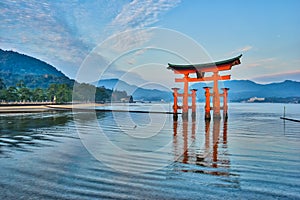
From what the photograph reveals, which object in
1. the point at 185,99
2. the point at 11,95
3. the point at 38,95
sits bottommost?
the point at 185,99

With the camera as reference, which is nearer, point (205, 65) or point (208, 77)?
point (205, 65)

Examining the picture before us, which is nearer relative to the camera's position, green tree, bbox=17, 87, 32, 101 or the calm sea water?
the calm sea water

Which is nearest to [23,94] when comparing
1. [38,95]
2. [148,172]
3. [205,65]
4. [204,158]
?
[38,95]

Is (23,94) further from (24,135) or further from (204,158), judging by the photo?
(204,158)

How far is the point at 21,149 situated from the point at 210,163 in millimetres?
5252

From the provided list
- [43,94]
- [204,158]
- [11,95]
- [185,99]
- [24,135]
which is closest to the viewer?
[204,158]

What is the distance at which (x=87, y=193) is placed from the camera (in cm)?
358

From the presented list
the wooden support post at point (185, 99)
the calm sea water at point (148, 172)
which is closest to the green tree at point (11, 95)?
the wooden support post at point (185, 99)

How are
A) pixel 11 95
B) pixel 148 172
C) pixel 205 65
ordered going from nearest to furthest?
pixel 148 172 → pixel 205 65 → pixel 11 95

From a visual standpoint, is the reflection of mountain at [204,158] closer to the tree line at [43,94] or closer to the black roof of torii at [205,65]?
the black roof of torii at [205,65]

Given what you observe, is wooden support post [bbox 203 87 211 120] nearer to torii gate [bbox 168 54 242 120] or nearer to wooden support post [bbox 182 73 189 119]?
torii gate [bbox 168 54 242 120]

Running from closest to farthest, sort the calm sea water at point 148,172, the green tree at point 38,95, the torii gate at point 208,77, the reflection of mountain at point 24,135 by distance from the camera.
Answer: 1. the calm sea water at point 148,172
2. the reflection of mountain at point 24,135
3. the torii gate at point 208,77
4. the green tree at point 38,95

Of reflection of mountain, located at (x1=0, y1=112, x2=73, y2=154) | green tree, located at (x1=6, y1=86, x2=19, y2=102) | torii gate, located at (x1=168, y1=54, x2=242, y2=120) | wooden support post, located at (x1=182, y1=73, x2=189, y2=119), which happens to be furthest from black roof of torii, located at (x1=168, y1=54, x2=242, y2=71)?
green tree, located at (x1=6, y1=86, x2=19, y2=102)

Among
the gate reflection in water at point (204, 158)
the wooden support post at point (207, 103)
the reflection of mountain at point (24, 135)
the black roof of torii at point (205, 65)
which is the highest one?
the black roof of torii at point (205, 65)
